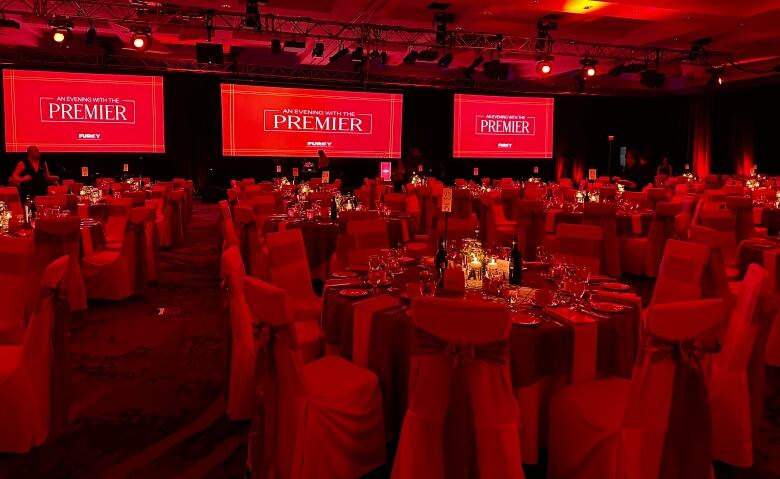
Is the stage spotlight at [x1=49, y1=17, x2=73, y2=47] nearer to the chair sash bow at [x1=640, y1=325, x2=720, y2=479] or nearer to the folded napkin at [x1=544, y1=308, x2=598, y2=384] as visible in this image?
the folded napkin at [x1=544, y1=308, x2=598, y2=384]

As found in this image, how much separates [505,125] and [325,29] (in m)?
6.62

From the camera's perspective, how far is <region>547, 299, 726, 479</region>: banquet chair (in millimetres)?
2398

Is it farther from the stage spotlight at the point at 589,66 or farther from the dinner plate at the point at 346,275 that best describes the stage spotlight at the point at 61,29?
→ the stage spotlight at the point at 589,66

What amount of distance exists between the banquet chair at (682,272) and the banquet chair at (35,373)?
3.32 meters

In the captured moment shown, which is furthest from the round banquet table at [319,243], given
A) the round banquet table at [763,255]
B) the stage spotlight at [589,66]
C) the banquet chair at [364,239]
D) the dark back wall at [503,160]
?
the stage spotlight at [589,66]

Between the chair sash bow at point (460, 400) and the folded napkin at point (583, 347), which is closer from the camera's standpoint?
the chair sash bow at point (460, 400)

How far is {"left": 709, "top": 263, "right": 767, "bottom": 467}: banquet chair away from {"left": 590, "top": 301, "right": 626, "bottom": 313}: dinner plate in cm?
49

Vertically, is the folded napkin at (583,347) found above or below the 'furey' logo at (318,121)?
below

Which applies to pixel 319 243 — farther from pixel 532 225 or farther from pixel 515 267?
pixel 515 267

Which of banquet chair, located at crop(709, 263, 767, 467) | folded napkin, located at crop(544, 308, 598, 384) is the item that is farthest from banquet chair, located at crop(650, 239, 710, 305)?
folded napkin, located at crop(544, 308, 598, 384)

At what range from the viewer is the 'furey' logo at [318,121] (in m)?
14.7

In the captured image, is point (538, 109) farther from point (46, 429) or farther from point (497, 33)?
point (46, 429)

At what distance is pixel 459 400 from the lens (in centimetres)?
241

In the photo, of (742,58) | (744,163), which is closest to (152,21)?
(742,58)
